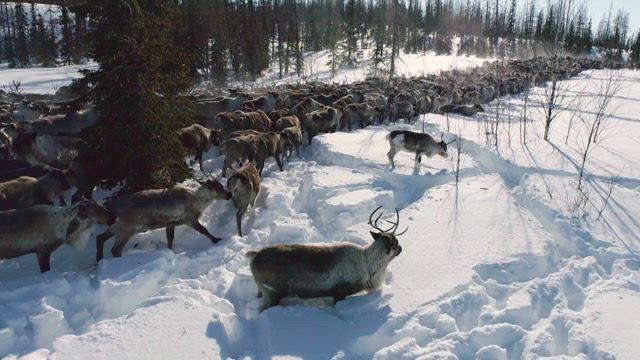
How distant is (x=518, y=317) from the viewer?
5227mm

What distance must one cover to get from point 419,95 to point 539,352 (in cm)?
1957

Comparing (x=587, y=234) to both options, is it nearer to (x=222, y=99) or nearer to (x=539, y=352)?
(x=539, y=352)

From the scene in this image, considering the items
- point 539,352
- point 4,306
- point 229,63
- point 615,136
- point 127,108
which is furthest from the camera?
point 229,63

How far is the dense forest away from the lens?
43.9 metres

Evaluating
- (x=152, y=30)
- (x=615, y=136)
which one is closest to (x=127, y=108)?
(x=152, y=30)

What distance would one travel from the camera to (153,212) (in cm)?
699

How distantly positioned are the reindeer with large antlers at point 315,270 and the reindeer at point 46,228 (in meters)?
2.76

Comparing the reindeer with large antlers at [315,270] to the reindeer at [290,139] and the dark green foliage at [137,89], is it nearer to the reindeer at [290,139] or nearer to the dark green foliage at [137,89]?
the dark green foliage at [137,89]

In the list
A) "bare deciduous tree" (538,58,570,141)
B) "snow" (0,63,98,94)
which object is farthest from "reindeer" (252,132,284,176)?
"snow" (0,63,98,94)

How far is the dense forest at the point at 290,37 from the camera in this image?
4388 centimetres

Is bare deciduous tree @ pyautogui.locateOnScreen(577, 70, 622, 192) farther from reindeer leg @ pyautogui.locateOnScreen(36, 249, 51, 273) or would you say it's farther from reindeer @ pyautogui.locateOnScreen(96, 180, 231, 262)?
reindeer leg @ pyautogui.locateOnScreen(36, 249, 51, 273)

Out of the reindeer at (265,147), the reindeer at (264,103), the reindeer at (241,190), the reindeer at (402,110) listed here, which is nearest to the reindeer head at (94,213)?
the reindeer at (241,190)

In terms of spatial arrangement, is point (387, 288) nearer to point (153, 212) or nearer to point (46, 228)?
point (153, 212)

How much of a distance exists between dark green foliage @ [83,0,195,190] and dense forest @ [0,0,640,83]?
2.32ft
